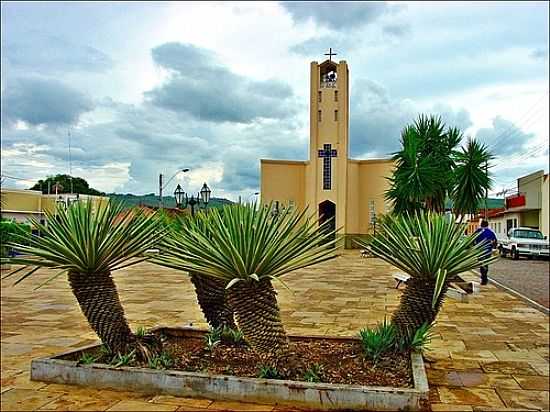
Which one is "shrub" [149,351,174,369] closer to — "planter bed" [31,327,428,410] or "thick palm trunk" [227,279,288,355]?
"planter bed" [31,327,428,410]

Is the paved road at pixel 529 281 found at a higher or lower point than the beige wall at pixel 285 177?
lower

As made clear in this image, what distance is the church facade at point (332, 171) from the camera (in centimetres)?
3259

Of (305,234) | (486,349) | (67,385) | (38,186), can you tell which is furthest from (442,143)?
(38,186)

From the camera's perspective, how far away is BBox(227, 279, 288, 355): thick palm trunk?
14.7ft

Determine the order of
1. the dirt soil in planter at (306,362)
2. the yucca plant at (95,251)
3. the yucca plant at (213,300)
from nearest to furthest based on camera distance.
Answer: the dirt soil in planter at (306,362)
the yucca plant at (95,251)
the yucca plant at (213,300)

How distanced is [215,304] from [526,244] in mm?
22897

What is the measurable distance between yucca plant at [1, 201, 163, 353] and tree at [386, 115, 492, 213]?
8047mm

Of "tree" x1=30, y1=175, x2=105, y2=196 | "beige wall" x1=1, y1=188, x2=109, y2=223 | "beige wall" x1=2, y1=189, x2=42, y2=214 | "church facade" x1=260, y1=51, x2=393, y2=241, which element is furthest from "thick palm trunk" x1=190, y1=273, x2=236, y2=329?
"tree" x1=30, y1=175, x2=105, y2=196

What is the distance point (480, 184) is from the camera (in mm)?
12156

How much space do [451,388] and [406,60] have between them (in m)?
6.08

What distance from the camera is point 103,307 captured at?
491cm

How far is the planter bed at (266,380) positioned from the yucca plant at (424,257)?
0.42 m

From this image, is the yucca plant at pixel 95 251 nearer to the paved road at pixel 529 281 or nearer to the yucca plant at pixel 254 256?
the yucca plant at pixel 254 256

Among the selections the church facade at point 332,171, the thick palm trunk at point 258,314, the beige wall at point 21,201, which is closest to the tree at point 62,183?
the beige wall at point 21,201
